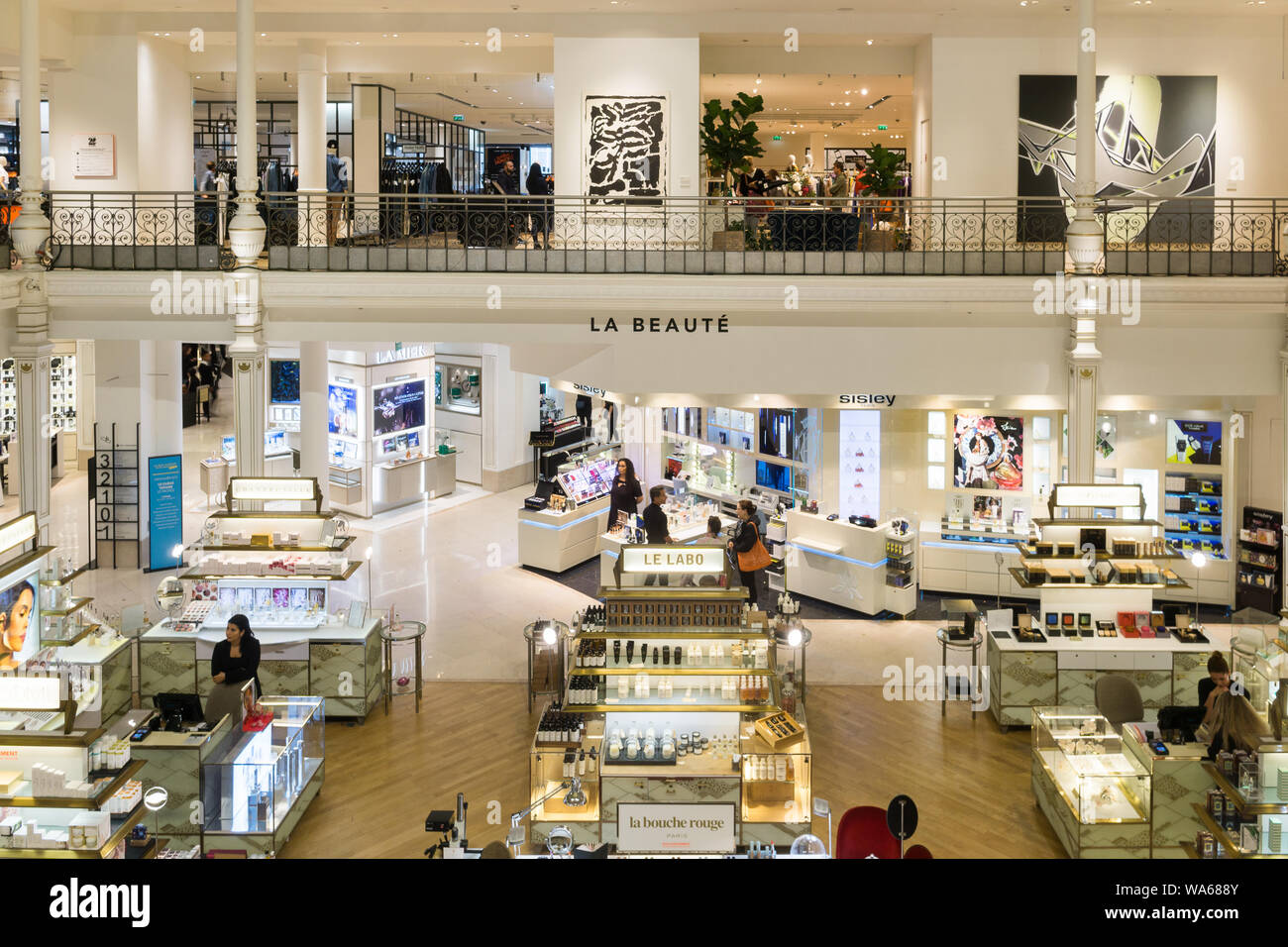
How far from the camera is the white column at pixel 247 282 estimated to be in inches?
459

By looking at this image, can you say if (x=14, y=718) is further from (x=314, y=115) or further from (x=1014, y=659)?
(x=314, y=115)

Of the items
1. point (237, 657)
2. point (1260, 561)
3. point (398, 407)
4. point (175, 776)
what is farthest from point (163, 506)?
point (1260, 561)

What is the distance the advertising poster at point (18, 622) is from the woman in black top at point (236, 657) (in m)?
1.23

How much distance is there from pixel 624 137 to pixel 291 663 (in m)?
6.93

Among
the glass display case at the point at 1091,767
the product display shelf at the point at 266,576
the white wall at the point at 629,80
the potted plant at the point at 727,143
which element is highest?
the white wall at the point at 629,80

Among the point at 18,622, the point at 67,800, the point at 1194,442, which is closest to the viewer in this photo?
the point at 67,800

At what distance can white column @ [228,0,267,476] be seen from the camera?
11664 mm

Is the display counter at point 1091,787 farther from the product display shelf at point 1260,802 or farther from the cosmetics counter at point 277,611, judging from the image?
the cosmetics counter at point 277,611

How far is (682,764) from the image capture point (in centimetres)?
796

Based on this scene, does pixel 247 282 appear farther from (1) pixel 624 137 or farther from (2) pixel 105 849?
(2) pixel 105 849

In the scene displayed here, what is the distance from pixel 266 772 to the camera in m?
7.73

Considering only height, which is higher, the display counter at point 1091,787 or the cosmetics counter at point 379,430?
the cosmetics counter at point 379,430

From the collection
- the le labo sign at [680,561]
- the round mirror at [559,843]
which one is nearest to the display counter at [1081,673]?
the le labo sign at [680,561]
